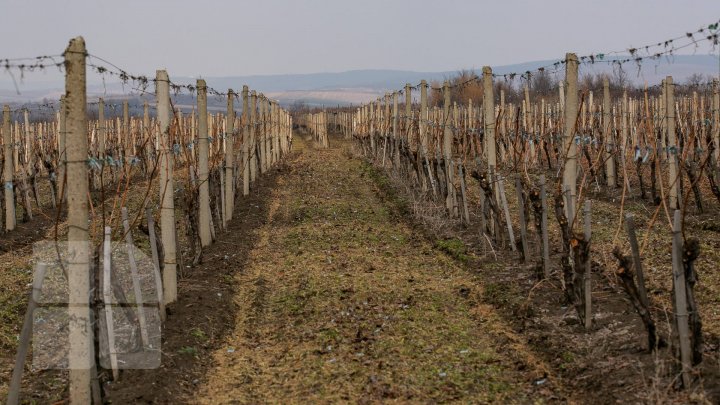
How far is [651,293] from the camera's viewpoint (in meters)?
6.74

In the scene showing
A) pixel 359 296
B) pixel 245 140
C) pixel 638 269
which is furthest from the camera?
pixel 245 140

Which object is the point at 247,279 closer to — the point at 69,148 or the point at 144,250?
the point at 144,250

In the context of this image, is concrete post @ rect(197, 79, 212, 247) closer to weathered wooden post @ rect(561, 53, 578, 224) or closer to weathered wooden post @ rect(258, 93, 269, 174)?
weathered wooden post @ rect(561, 53, 578, 224)

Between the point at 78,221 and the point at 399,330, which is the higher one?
the point at 78,221

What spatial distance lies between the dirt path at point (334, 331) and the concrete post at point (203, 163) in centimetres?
40

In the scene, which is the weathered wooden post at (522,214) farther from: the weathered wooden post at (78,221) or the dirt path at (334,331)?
the weathered wooden post at (78,221)

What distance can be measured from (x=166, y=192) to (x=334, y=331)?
197 cm

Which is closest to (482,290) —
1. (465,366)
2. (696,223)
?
(465,366)

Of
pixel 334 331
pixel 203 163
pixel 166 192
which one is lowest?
pixel 334 331

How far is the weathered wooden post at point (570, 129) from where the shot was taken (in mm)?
6746

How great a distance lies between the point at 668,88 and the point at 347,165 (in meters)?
13.1

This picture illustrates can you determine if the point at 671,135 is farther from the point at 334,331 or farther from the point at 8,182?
the point at 8,182

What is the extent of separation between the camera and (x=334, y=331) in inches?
249

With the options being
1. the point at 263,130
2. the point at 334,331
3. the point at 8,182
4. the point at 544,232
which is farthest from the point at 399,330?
the point at 263,130
